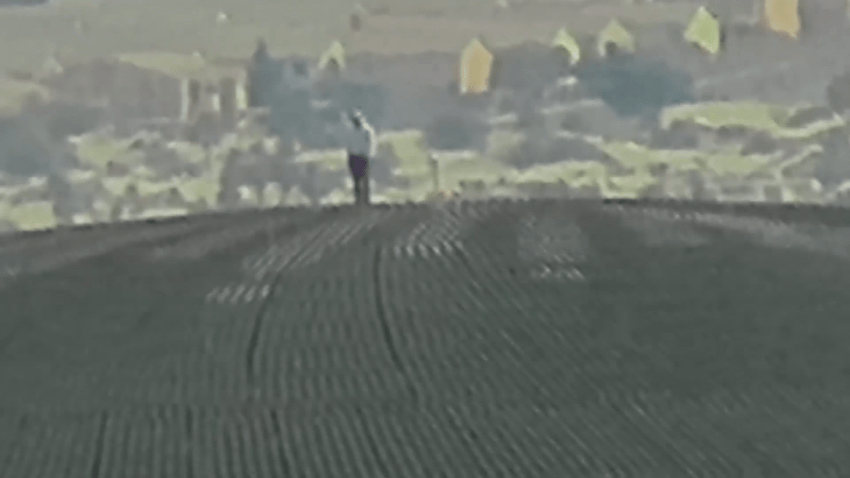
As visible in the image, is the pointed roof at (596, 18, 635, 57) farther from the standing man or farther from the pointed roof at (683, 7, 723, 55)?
the standing man

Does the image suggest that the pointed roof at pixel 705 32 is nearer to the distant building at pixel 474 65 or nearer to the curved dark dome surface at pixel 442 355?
the distant building at pixel 474 65

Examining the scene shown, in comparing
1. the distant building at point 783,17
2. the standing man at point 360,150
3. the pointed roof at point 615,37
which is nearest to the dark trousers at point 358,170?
the standing man at point 360,150

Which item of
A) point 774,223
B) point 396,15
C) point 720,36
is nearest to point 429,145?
point 396,15

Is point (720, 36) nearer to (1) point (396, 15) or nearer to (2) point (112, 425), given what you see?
(1) point (396, 15)

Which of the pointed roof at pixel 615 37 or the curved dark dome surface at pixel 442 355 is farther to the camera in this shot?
the pointed roof at pixel 615 37

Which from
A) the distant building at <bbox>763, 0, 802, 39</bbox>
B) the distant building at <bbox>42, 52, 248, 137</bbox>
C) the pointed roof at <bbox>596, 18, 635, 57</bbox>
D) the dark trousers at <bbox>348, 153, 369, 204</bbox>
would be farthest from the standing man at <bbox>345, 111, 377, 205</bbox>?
the distant building at <bbox>763, 0, 802, 39</bbox>

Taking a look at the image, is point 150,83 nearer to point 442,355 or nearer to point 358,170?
point 358,170

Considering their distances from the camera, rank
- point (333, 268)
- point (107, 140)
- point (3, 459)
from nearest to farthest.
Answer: point (3, 459), point (333, 268), point (107, 140)
